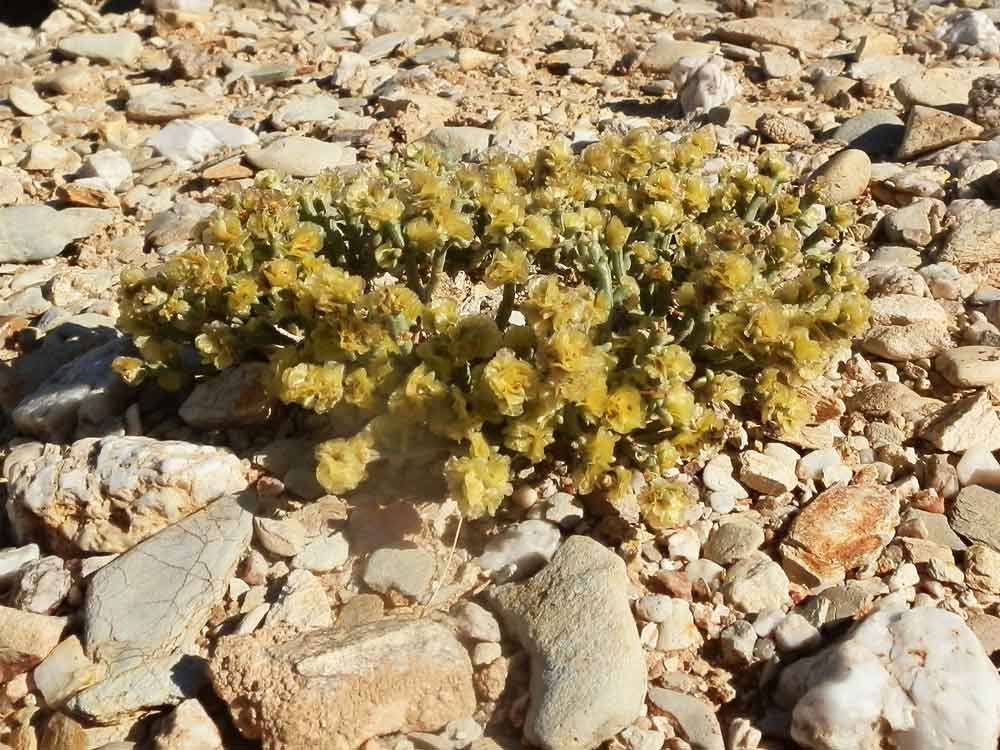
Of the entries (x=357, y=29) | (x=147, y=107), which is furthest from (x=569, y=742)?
(x=357, y=29)

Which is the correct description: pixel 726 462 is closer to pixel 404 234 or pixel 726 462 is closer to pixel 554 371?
pixel 554 371

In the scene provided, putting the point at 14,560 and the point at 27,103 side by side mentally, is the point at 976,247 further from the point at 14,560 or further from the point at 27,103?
the point at 27,103

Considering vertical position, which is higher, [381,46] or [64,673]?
[64,673]

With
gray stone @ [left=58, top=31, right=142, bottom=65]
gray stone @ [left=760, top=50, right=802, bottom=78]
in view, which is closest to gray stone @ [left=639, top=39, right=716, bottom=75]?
gray stone @ [left=760, top=50, right=802, bottom=78]

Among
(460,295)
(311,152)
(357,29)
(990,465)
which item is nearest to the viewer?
(990,465)

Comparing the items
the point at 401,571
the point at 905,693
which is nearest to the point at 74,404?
the point at 401,571

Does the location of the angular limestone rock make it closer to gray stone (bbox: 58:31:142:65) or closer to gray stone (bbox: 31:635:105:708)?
gray stone (bbox: 31:635:105:708)
